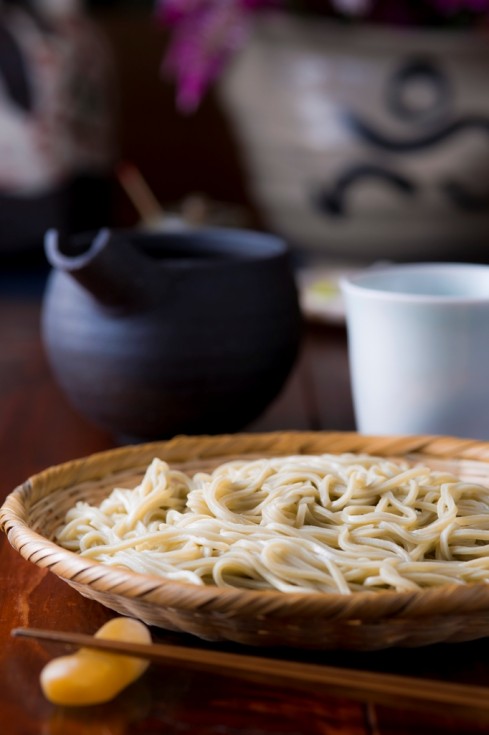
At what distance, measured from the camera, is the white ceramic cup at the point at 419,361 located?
0.79 m

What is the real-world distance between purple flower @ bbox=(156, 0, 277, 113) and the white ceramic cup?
2.72 feet

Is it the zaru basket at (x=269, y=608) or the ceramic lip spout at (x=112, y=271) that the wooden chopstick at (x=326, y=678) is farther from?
the ceramic lip spout at (x=112, y=271)

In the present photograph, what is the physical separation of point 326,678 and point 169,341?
474 millimetres

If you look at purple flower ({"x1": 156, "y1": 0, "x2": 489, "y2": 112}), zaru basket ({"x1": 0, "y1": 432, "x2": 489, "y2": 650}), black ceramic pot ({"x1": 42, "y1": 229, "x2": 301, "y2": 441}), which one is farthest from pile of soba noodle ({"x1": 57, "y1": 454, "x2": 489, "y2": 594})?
purple flower ({"x1": 156, "y1": 0, "x2": 489, "y2": 112})

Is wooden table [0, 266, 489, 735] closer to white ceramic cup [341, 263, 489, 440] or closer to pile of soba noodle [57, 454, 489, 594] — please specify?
pile of soba noodle [57, 454, 489, 594]

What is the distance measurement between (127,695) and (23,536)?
114 mm

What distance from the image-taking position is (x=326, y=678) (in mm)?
440

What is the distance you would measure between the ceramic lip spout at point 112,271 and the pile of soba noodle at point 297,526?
202 mm

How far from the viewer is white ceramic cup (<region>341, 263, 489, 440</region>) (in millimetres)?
792

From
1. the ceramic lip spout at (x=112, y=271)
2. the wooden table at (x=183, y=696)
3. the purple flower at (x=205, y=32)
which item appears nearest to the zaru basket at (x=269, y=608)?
the wooden table at (x=183, y=696)

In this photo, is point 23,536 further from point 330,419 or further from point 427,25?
point 427,25

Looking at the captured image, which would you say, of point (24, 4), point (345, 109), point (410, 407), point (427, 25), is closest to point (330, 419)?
point (410, 407)

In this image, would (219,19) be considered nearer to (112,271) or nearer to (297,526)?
(112,271)

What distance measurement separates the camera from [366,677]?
1.45 feet
